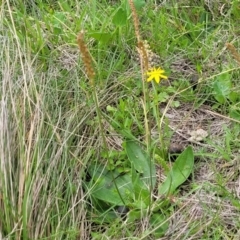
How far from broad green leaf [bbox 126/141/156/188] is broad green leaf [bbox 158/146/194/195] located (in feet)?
0.16

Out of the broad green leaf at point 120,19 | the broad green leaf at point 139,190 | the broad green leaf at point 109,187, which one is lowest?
the broad green leaf at point 109,187

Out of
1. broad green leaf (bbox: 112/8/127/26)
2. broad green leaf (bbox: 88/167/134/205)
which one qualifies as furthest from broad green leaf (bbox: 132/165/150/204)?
broad green leaf (bbox: 112/8/127/26)

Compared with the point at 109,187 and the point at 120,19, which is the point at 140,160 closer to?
the point at 109,187

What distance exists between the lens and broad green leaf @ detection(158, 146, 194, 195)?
1.70 meters

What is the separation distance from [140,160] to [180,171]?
0.12 m

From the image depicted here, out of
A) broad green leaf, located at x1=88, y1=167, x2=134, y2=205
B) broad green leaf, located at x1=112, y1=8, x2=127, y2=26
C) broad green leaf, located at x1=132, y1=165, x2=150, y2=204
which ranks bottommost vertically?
broad green leaf, located at x1=88, y1=167, x2=134, y2=205

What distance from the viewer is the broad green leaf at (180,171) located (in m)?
1.70

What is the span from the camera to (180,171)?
1.72 m

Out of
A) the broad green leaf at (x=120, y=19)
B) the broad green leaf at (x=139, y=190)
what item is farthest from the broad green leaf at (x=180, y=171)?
the broad green leaf at (x=120, y=19)

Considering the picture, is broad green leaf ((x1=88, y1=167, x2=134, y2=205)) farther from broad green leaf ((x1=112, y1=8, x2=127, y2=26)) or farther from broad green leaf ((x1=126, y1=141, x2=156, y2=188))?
broad green leaf ((x1=112, y1=8, x2=127, y2=26))

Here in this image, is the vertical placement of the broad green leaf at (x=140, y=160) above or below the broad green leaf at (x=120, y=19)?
below

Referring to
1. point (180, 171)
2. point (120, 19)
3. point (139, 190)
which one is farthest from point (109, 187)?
point (120, 19)

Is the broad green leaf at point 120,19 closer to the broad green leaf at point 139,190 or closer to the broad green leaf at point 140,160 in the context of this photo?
the broad green leaf at point 140,160

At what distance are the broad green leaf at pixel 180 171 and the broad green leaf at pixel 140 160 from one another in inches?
2.0
